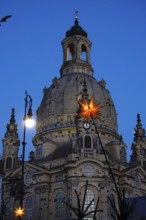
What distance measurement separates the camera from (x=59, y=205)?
182ft

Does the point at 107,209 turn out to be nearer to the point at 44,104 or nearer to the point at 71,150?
the point at 71,150

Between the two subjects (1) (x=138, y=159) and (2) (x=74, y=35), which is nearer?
(1) (x=138, y=159)

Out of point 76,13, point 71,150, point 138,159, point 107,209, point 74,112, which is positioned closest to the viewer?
point 107,209

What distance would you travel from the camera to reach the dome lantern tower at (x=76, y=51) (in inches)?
3000

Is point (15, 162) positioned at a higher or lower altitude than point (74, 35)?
lower

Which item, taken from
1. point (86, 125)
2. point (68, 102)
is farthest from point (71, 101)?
point (86, 125)

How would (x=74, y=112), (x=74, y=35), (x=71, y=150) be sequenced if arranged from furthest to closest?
(x=74, y=35)
(x=74, y=112)
(x=71, y=150)

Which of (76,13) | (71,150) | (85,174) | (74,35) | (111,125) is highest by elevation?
(76,13)

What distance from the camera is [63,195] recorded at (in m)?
55.6

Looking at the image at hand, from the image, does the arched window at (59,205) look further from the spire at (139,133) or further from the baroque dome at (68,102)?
the spire at (139,133)

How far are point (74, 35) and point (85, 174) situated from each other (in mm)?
36700

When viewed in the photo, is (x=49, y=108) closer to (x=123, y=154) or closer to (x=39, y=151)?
(x=39, y=151)

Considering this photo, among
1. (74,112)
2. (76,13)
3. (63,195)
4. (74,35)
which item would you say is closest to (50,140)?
(74,112)

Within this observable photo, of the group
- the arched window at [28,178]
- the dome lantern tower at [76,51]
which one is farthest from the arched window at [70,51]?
the arched window at [28,178]
